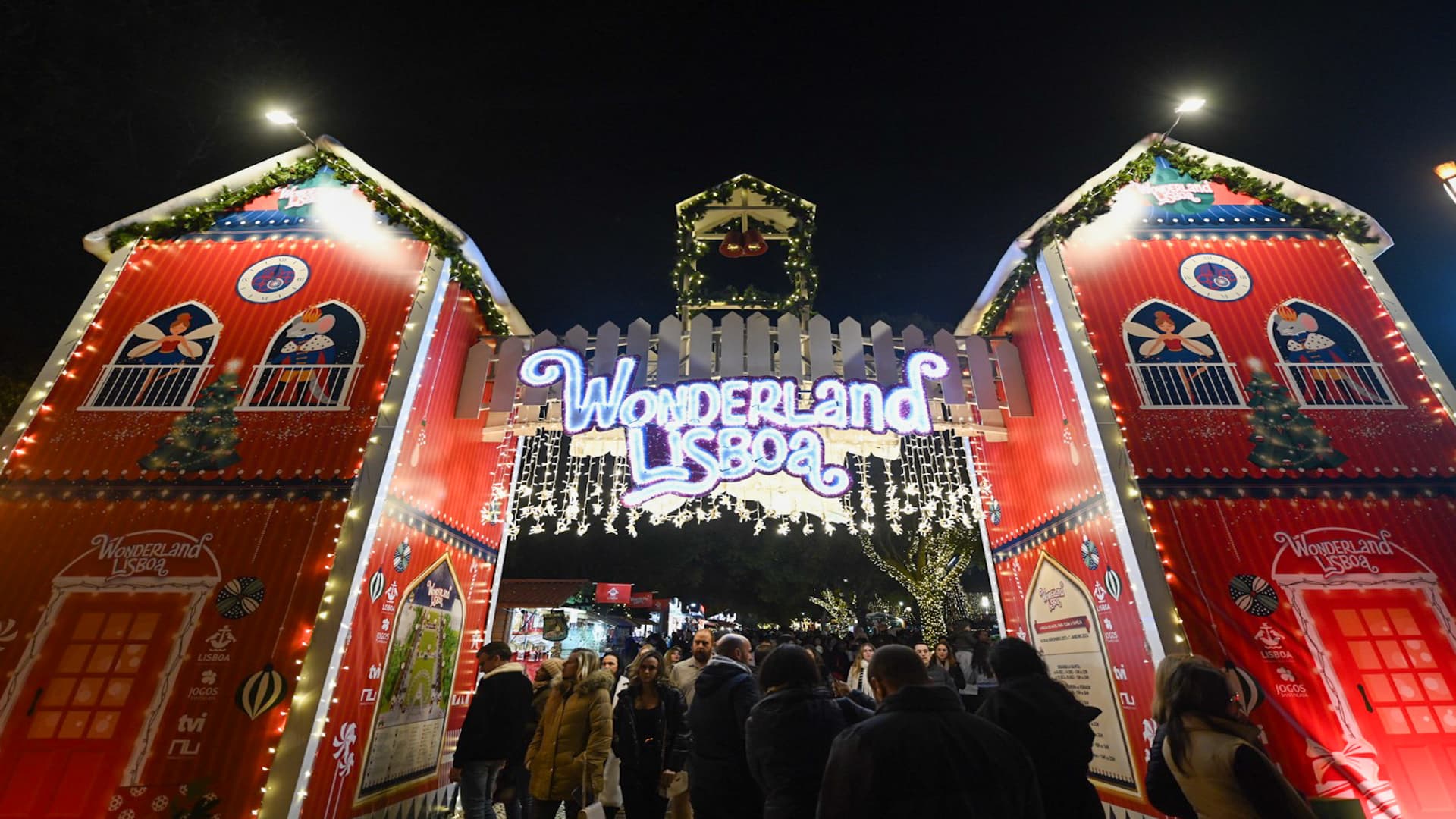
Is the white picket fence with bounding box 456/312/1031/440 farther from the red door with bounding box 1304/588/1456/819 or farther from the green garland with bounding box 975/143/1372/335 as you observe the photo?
the red door with bounding box 1304/588/1456/819

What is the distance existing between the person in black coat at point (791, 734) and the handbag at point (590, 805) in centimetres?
178

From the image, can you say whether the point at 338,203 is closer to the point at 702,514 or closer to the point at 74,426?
the point at 74,426

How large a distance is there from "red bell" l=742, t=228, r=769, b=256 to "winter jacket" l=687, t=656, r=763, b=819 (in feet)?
22.4

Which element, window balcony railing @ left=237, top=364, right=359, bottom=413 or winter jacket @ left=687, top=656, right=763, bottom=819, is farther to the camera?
window balcony railing @ left=237, top=364, right=359, bottom=413

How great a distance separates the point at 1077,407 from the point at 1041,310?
1456mm

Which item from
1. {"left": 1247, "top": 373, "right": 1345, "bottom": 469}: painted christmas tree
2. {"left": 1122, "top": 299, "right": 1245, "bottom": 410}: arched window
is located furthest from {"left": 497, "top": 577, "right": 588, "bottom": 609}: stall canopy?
{"left": 1247, "top": 373, "right": 1345, "bottom": 469}: painted christmas tree

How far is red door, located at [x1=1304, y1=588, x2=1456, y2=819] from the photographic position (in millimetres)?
4707

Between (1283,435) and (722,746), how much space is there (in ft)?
19.8

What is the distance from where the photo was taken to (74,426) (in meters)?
6.28

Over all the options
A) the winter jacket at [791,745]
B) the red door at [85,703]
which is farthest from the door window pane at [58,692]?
the winter jacket at [791,745]

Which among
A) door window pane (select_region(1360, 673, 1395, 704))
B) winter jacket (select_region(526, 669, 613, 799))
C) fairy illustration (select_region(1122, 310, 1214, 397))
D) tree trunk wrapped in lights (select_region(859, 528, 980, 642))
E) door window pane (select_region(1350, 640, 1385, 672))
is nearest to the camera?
winter jacket (select_region(526, 669, 613, 799))

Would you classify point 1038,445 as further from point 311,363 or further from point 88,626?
point 88,626

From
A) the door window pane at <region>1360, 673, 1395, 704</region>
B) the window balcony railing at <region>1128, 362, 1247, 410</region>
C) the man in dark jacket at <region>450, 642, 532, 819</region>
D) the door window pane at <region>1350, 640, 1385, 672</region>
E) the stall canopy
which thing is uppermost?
the window balcony railing at <region>1128, 362, 1247, 410</region>

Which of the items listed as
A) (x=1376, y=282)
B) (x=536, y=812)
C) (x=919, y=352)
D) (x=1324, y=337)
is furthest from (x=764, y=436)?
(x=1376, y=282)
